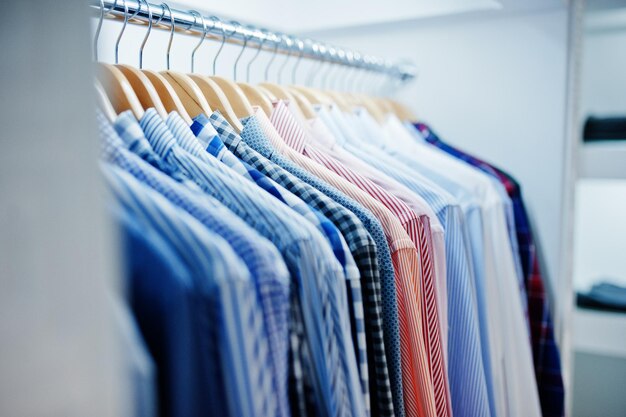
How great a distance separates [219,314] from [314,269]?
126 mm

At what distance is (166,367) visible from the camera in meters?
0.37

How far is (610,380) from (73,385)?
112cm

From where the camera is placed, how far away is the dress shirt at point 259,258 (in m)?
0.41

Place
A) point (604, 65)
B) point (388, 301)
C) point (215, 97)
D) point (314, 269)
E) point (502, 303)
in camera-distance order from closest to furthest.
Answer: point (314, 269) → point (388, 301) → point (215, 97) → point (502, 303) → point (604, 65)

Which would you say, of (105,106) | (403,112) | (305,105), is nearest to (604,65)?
(403,112)

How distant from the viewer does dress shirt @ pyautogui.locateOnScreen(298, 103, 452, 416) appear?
25.0 inches

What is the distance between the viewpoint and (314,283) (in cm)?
48

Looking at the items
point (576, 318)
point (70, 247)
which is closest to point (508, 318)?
point (576, 318)

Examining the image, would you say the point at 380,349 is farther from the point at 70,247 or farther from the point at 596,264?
the point at 596,264

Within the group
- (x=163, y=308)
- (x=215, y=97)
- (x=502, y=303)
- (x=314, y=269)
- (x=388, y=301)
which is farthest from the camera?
(x=502, y=303)

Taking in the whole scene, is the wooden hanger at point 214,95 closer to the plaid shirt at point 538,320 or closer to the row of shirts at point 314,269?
the row of shirts at point 314,269

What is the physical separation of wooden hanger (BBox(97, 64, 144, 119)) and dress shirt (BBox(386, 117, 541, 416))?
44 centimetres

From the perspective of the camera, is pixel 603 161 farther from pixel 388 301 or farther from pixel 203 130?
pixel 203 130

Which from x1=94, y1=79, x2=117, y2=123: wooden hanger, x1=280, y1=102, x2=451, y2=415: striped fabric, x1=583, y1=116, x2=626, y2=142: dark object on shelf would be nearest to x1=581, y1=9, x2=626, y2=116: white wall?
x1=583, y1=116, x2=626, y2=142: dark object on shelf
